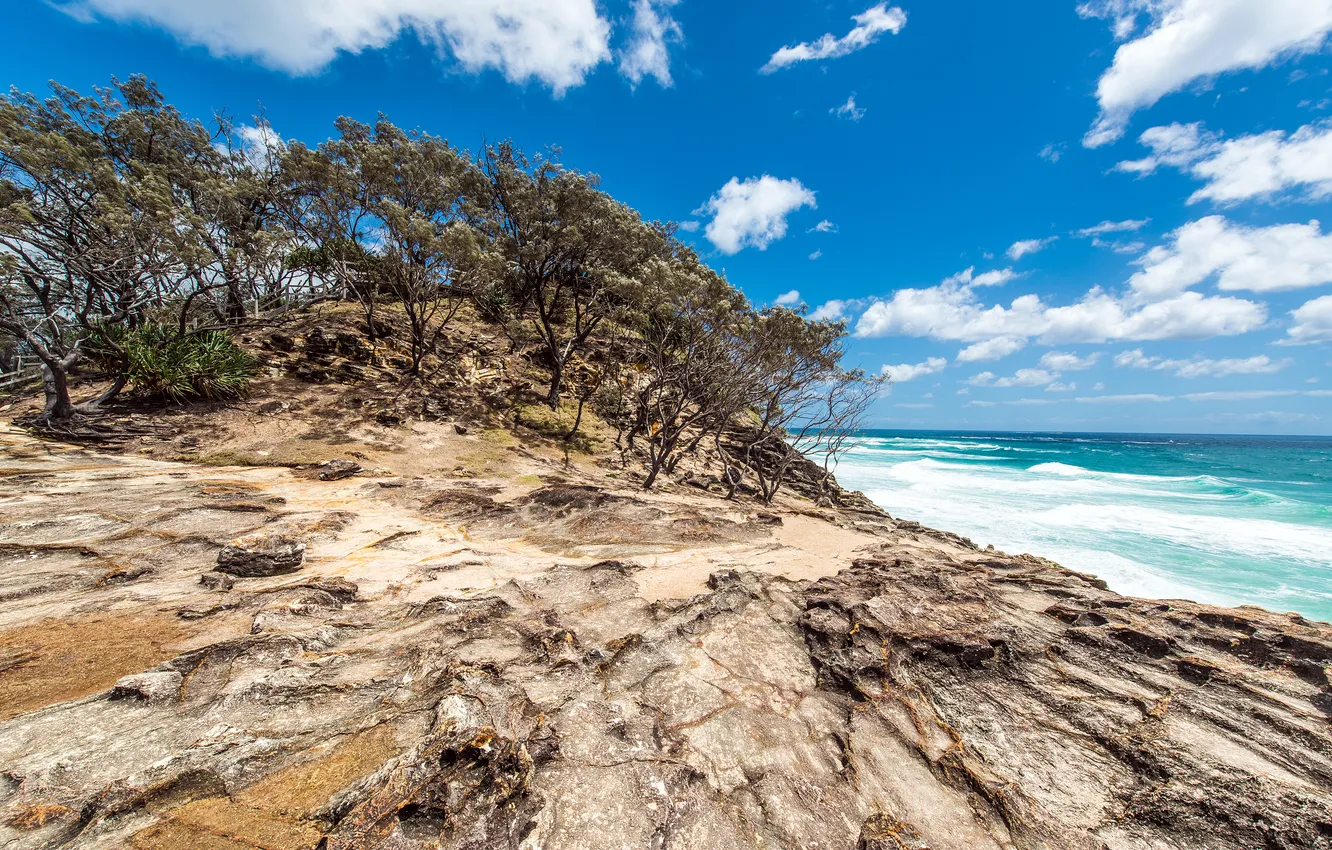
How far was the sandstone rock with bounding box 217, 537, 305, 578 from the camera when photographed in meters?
5.03

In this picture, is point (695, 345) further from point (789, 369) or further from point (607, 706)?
point (607, 706)

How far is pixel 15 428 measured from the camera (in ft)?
31.3

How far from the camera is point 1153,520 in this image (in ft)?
67.7

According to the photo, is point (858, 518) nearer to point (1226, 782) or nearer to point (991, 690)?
point (991, 690)

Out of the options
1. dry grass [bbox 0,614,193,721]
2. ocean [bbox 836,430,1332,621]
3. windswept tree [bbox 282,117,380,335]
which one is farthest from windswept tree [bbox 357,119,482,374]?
ocean [bbox 836,430,1332,621]

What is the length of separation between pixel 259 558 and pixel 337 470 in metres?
5.15

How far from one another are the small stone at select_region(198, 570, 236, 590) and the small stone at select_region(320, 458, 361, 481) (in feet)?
16.6

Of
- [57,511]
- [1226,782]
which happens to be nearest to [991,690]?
[1226,782]

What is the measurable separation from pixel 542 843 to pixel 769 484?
18155mm

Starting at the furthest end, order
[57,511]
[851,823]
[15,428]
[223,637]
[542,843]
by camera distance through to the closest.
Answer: [15,428], [57,511], [223,637], [851,823], [542,843]

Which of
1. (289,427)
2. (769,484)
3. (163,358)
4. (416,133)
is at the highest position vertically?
(416,133)

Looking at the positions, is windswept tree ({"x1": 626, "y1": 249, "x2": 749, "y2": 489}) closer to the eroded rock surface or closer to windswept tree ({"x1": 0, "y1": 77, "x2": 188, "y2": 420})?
the eroded rock surface

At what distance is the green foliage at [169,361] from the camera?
11.3m

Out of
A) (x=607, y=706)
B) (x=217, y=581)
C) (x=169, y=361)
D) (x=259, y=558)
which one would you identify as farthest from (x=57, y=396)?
(x=607, y=706)
